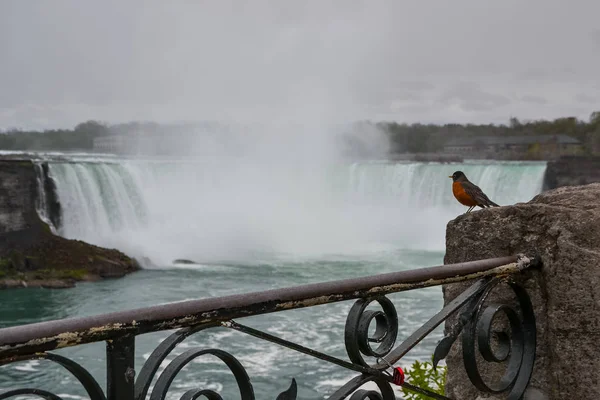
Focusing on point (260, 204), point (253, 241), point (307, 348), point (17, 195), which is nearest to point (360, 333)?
point (307, 348)

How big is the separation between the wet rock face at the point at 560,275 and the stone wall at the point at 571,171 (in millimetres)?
34525

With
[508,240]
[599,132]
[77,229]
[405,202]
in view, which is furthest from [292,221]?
[599,132]

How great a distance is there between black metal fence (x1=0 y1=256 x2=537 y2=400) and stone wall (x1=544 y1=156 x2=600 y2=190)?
3477cm

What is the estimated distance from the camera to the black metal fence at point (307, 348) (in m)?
1.11

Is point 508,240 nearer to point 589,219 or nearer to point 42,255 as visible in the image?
point 589,219

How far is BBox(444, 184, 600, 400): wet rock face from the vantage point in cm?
201

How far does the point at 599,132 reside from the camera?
234 ft

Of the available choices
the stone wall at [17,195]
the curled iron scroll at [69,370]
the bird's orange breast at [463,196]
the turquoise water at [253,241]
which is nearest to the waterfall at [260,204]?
the turquoise water at [253,241]

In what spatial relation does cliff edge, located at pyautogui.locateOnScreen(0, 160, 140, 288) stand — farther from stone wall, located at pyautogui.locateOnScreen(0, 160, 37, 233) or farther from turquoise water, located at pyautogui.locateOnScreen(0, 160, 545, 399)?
turquoise water, located at pyautogui.locateOnScreen(0, 160, 545, 399)

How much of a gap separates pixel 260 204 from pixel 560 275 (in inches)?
1428

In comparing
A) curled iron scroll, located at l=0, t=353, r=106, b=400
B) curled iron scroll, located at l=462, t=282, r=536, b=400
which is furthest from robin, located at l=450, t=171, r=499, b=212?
curled iron scroll, located at l=0, t=353, r=106, b=400

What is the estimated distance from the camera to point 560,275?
2.05 metres

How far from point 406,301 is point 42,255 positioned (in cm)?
1275

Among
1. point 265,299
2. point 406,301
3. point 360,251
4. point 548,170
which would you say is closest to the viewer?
Answer: point 265,299
